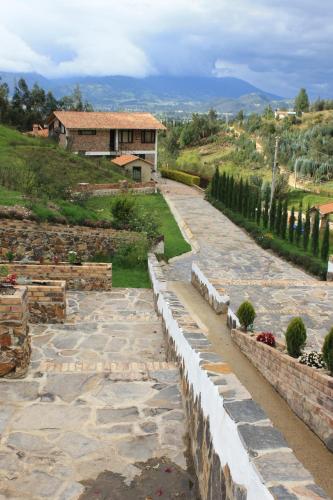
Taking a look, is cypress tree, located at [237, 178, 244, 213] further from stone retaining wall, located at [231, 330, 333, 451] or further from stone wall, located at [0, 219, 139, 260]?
stone retaining wall, located at [231, 330, 333, 451]

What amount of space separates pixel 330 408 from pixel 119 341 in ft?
13.5

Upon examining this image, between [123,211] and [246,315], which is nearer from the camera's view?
[246,315]

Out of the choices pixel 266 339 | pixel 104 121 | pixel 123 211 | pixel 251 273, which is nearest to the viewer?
pixel 266 339

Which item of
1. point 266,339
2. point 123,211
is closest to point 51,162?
point 123,211

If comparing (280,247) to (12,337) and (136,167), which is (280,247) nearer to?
(12,337)

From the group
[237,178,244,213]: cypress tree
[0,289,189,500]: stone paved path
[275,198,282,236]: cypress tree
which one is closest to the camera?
[0,289,189,500]: stone paved path

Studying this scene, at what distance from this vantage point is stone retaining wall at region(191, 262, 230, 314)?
12.5m

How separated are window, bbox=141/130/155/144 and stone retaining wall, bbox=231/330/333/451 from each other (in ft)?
133

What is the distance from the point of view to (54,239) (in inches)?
631

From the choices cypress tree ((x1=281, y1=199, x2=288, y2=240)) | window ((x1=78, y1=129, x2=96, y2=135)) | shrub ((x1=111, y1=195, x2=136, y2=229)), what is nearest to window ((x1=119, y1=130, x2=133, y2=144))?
window ((x1=78, y1=129, x2=96, y2=135))

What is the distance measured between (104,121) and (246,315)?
128 feet

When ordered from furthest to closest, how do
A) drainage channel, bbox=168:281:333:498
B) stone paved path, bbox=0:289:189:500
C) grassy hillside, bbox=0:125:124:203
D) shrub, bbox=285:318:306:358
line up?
grassy hillside, bbox=0:125:124:203
shrub, bbox=285:318:306:358
drainage channel, bbox=168:281:333:498
stone paved path, bbox=0:289:189:500

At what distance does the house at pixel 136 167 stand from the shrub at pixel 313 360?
36.2m

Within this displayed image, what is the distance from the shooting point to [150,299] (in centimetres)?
1307
